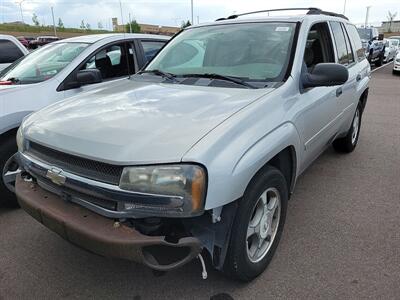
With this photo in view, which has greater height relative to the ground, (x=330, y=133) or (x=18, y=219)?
(x=330, y=133)

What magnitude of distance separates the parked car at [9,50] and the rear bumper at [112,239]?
5.76 metres

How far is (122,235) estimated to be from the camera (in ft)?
6.88

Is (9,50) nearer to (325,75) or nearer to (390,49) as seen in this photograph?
(325,75)

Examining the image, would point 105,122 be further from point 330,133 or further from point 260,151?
point 330,133

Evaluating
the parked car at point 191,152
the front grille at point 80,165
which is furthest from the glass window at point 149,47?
the front grille at point 80,165

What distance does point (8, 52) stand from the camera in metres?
7.24

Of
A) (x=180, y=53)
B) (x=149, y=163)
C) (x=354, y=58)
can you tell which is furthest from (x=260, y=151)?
(x=354, y=58)

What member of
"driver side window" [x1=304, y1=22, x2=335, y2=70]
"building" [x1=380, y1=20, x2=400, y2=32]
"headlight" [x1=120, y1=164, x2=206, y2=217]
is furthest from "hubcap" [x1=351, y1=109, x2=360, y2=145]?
"building" [x1=380, y1=20, x2=400, y2=32]

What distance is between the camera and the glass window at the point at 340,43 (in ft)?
13.7

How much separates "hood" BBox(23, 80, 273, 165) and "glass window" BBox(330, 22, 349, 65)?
1.81 meters

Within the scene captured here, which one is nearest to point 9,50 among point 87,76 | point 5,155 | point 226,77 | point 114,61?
point 114,61

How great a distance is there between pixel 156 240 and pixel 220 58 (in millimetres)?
1900

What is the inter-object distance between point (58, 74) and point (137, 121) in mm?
2307

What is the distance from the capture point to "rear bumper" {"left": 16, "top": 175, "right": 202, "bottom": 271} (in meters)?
2.07
